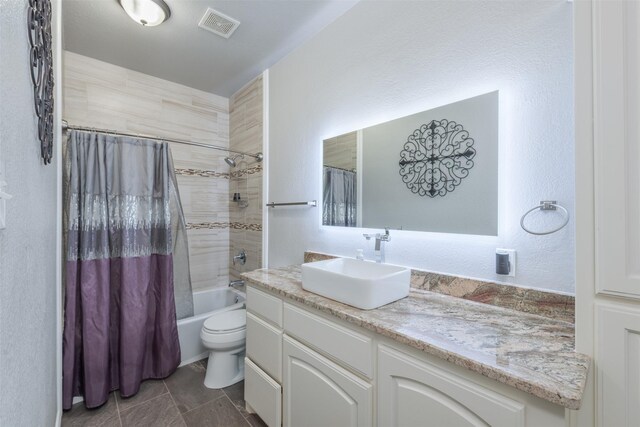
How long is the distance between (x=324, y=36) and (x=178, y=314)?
2498 mm

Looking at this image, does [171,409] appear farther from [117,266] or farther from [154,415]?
[117,266]

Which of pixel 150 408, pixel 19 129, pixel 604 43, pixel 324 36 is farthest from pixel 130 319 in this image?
pixel 604 43

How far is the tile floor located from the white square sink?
41.8 inches

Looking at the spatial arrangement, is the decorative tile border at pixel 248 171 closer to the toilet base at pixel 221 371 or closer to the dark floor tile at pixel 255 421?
the toilet base at pixel 221 371

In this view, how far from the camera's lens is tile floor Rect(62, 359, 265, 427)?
1669 millimetres

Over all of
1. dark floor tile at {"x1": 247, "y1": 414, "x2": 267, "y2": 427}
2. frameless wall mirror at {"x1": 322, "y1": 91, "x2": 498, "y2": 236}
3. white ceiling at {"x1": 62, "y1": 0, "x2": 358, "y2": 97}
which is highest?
white ceiling at {"x1": 62, "y1": 0, "x2": 358, "y2": 97}

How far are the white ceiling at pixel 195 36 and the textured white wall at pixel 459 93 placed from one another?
0.64 feet

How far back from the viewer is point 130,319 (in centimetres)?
198

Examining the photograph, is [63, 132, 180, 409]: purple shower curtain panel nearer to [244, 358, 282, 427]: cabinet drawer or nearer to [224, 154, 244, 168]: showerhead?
[224, 154, 244, 168]: showerhead

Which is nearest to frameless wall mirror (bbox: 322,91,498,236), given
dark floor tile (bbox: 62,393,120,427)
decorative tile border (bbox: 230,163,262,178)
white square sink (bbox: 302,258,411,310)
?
white square sink (bbox: 302,258,411,310)

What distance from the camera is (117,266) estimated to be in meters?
2.01

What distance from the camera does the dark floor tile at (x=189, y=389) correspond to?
1.84 meters

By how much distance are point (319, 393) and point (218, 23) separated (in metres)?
2.33

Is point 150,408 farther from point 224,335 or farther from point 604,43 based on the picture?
point 604,43
